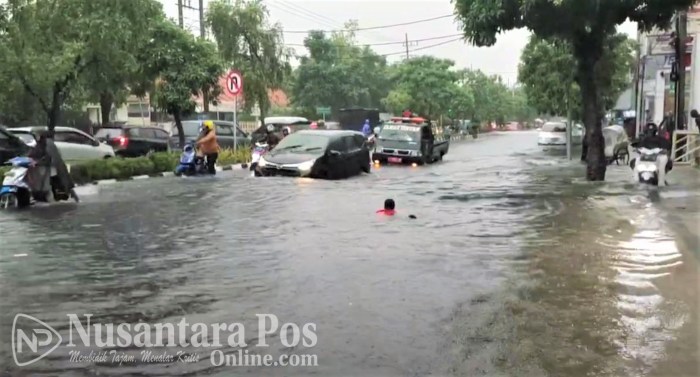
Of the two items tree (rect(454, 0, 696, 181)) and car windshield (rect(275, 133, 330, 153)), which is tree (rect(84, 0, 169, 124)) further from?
tree (rect(454, 0, 696, 181))

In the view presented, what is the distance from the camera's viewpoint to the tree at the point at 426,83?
63531 millimetres

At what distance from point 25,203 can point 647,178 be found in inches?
501

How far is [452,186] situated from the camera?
18250mm

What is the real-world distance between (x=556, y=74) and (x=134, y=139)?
1818cm

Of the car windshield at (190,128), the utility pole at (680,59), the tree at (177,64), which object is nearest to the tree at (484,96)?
the car windshield at (190,128)

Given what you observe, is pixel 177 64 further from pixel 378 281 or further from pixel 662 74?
pixel 662 74

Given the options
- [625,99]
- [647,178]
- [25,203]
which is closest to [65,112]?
[25,203]

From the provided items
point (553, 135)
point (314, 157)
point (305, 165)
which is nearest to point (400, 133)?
point (314, 157)

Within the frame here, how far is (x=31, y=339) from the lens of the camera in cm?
555

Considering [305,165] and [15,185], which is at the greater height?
[15,185]

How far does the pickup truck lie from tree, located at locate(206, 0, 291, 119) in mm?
8049

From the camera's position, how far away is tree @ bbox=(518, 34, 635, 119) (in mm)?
30406

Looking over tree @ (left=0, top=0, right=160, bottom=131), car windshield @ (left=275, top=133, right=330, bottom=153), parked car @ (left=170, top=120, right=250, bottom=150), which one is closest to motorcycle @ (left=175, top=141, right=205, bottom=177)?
car windshield @ (left=275, top=133, right=330, bottom=153)

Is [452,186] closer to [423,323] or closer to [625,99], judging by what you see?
[423,323]
